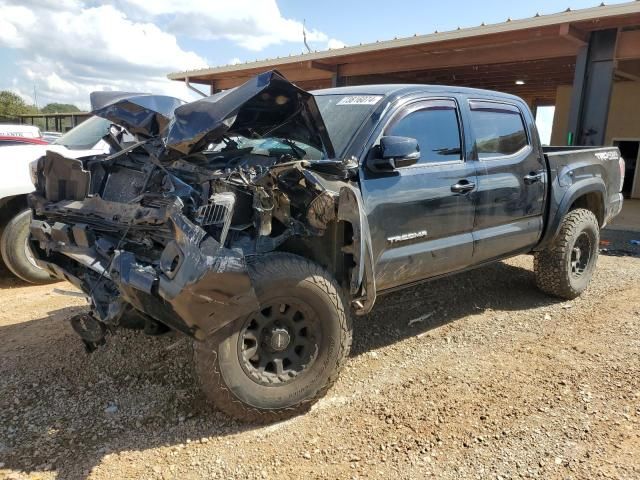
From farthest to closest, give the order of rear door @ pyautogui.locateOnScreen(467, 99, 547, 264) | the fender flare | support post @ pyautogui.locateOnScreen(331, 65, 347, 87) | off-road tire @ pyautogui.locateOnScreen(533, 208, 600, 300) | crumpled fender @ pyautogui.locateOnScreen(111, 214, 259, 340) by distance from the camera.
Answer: support post @ pyautogui.locateOnScreen(331, 65, 347, 87)
off-road tire @ pyautogui.locateOnScreen(533, 208, 600, 300)
the fender flare
rear door @ pyautogui.locateOnScreen(467, 99, 547, 264)
crumpled fender @ pyautogui.locateOnScreen(111, 214, 259, 340)

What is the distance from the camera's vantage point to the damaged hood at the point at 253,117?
290 cm

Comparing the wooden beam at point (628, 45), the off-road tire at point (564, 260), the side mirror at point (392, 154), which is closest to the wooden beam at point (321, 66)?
the wooden beam at point (628, 45)

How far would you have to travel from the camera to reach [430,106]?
152 inches

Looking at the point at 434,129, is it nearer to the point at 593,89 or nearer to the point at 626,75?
the point at 593,89

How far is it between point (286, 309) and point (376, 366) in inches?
41.7

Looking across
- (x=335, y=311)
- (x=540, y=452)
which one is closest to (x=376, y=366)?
(x=335, y=311)

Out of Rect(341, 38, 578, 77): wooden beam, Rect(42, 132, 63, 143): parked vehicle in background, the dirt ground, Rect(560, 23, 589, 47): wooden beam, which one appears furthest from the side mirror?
Rect(341, 38, 578, 77): wooden beam

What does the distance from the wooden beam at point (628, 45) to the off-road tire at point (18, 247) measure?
1011 centimetres

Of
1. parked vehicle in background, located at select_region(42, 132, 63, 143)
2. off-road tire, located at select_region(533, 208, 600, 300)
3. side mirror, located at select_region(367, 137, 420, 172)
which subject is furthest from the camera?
parked vehicle in background, located at select_region(42, 132, 63, 143)

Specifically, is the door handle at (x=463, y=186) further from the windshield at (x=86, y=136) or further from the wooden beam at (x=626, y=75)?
the wooden beam at (x=626, y=75)

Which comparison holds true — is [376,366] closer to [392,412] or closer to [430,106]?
[392,412]

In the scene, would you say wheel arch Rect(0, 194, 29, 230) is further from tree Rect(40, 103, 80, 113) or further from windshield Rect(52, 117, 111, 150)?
tree Rect(40, 103, 80, 113)

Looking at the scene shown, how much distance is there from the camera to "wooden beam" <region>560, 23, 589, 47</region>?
9.26 metres

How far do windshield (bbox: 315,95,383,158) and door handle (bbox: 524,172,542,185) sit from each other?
170cm
